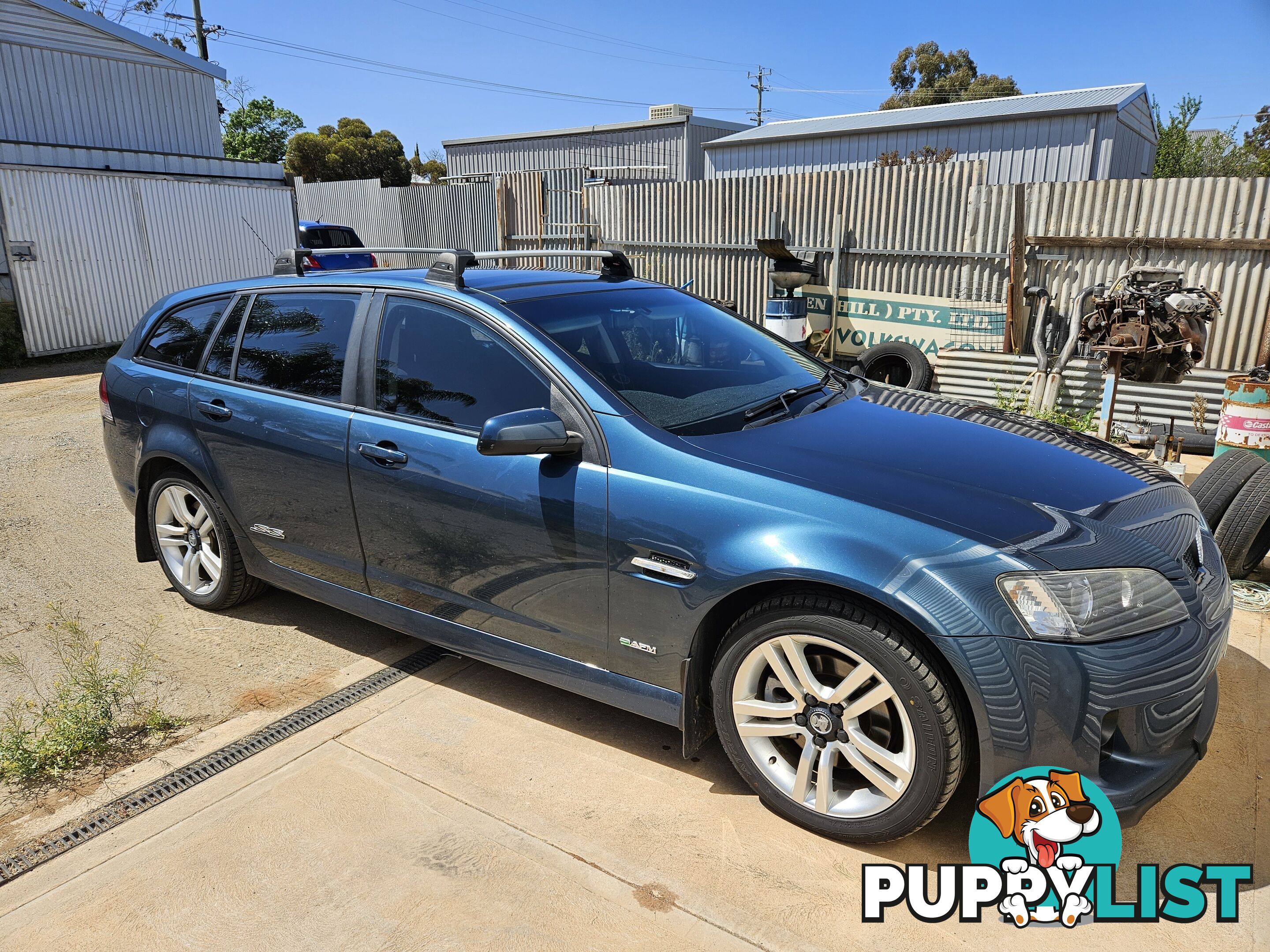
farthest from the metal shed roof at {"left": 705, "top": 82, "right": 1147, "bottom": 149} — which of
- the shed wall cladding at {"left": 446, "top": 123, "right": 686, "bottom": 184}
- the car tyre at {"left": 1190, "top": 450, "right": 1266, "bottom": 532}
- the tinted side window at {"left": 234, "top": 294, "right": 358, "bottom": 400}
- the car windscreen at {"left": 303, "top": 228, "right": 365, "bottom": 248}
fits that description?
the tinted side window at {"left": 234, "top": 294, "right": 358, "bottom": 400}

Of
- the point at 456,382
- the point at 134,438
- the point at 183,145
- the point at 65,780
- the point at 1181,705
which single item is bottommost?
the point at 65,780

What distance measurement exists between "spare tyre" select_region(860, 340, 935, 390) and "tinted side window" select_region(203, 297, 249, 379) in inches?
249

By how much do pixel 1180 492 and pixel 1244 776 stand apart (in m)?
0.99

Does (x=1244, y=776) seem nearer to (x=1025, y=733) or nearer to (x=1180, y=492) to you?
(x=1180, y=492)

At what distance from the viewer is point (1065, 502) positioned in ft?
9.09

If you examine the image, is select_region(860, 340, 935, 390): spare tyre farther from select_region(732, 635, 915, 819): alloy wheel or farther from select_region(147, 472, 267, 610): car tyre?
select_region(732, 635, 915, 819): alloy wheel

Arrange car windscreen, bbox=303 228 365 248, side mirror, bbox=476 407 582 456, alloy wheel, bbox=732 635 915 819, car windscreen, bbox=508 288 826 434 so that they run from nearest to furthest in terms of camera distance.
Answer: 1. alloy wheel, bbox=732 635 915 819
2. side mirror, bbox=476 407 582 456
3. car windscreen, bbox=508 288 826 434
4. car windscreen, bbox=303 228 365 248

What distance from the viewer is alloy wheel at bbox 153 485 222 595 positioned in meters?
4.36

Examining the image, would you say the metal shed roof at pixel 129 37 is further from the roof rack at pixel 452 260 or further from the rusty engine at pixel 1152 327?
the rusty engine at pixel 1152 327

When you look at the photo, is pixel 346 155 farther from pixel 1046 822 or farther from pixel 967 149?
pixel 1046 822

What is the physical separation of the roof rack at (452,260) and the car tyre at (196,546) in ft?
3.73

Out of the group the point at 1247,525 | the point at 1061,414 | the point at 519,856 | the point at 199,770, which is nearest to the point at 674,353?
the point at 519,856

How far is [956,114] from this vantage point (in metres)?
24.0

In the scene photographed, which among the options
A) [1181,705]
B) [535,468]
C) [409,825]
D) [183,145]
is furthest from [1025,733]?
[183,145]
